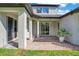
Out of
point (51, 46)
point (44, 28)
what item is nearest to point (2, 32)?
point (51, 46)

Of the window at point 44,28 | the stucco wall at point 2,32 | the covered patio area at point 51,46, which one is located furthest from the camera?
the window at point 44,28

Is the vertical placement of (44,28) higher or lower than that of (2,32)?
higher

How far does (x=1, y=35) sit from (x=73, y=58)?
27.2 ft

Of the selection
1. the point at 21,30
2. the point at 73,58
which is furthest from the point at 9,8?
the point at 73,58

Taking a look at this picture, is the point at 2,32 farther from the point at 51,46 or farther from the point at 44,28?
the point at 44,28

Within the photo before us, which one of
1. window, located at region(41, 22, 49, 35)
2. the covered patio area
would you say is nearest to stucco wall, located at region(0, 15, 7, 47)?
the covered patio area

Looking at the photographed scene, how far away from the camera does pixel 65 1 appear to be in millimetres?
8445

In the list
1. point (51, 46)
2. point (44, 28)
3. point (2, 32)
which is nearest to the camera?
point (2, 32)

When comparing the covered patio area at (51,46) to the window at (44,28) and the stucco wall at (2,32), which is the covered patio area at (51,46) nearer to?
the stucco wall at (2,32)

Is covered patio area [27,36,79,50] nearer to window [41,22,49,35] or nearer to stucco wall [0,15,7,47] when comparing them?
stucco wall [0,15,7,47]

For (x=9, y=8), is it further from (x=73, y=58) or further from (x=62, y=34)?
(x=62, y=34)

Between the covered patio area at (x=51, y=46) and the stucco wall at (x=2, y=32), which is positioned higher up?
the stucco wall at (x=2, y=32)

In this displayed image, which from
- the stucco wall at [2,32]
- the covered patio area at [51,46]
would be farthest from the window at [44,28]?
the stucco wall at [2,32]

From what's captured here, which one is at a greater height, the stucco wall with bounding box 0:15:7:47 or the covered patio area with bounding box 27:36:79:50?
the stucco wall with bounding box 0:15:7:47
